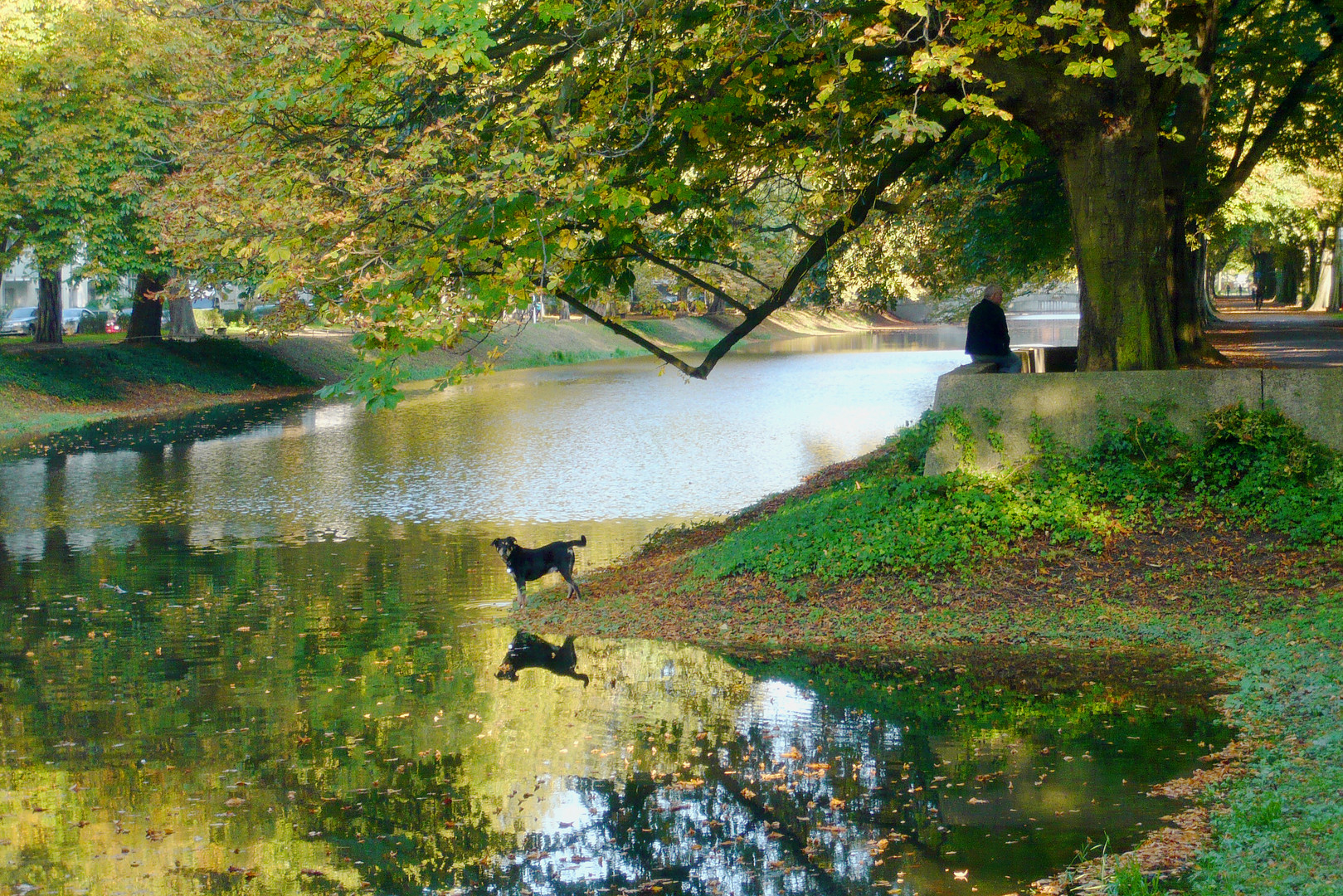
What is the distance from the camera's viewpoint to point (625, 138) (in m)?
10.9

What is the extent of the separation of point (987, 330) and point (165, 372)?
1205 inches

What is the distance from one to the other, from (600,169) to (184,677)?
537 cm

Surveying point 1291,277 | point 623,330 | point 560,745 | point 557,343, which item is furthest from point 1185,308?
point 1291,277

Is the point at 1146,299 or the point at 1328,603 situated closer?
the point at 1328,603

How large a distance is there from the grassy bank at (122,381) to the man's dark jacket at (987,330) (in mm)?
21654

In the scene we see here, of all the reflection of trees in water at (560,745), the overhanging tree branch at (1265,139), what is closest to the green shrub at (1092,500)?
the reflection of trees in water at (560,745)

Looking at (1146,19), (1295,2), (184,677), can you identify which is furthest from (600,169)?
(1295,2)

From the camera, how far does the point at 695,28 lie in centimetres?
1166

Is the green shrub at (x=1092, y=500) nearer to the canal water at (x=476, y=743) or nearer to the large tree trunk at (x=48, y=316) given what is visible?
the canal water at (x=476, y=743)

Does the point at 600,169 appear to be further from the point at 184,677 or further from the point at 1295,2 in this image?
the point at 1295,2

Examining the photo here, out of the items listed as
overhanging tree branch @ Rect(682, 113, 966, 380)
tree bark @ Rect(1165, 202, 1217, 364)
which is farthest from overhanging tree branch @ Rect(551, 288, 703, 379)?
tree bark @ Rect(1165, 202, 1217, 364)

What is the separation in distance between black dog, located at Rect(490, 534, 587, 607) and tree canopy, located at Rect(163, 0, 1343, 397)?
91.0 inches

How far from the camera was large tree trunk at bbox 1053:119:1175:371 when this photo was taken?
10961 mm

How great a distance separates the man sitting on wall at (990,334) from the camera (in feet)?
44.4
